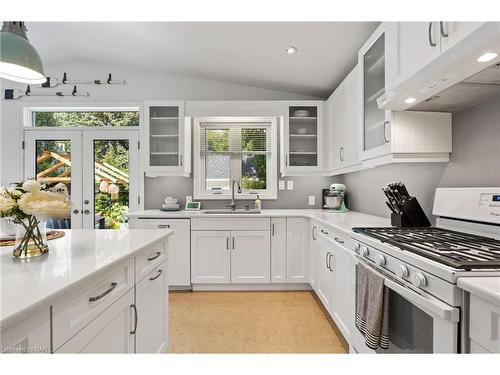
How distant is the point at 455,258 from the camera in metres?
1.02

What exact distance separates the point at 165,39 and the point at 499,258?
123 inches

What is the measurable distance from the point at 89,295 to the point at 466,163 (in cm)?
211

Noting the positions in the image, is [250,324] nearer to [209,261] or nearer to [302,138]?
[209,261]

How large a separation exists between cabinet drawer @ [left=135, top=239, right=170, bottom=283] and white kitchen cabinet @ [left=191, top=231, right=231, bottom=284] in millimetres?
1233

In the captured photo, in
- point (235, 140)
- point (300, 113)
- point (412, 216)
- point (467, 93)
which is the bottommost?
point (412, 216)

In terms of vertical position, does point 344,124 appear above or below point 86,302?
above

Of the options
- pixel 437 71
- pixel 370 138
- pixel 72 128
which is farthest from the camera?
pixel 72 128

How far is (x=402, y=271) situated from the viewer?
117 centimetres

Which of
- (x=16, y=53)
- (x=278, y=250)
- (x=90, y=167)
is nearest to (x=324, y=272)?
(x=278, y=250)

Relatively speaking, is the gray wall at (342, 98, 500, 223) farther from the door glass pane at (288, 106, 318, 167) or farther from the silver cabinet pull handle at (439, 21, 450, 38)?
the door glass pane at (288, 106, 318, 167)

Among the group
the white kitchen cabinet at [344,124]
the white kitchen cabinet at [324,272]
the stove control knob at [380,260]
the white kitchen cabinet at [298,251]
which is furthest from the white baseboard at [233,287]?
the stove control knob at [380,260]

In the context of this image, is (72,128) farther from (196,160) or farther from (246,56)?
(246,56)

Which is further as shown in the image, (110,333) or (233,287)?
(233,287)
